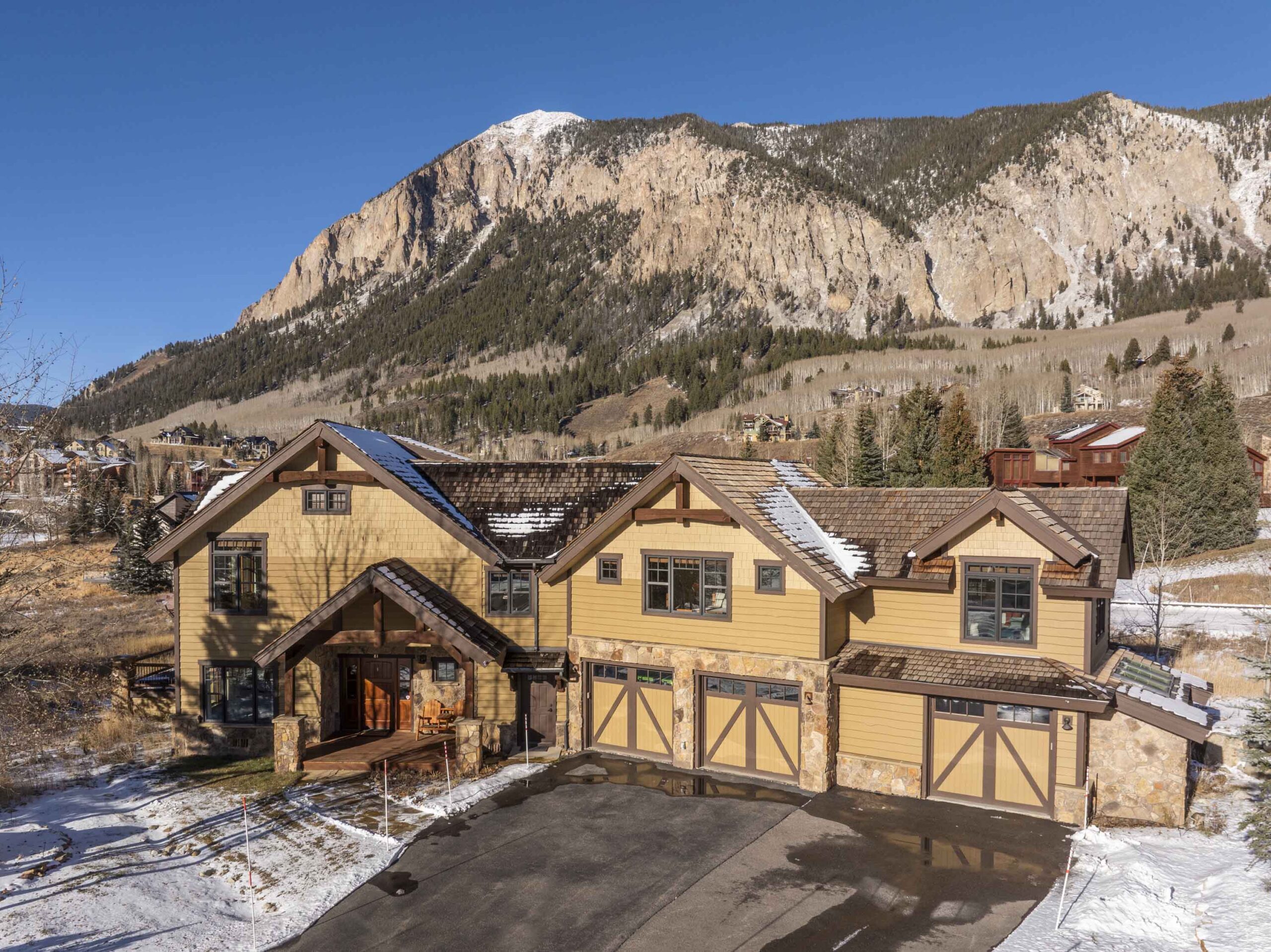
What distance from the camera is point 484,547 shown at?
2153 cm

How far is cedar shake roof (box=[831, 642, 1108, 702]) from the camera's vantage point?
1627 cm

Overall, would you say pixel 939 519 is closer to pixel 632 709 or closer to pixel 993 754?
pixel 993 754

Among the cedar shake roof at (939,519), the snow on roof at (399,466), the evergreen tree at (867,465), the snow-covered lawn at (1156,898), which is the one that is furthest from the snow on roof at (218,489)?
the evergreen tree at (867,465)

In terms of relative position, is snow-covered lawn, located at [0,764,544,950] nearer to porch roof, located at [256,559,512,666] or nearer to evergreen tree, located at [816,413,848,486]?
porch roof, located at [256,559,512,666]

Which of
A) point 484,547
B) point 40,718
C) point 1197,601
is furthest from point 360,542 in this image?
point 1197,601

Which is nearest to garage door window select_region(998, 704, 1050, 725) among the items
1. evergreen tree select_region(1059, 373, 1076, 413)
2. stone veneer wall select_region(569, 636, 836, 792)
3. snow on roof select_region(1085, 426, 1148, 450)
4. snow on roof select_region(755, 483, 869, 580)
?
stone veneer wall select_region(569, 636, 836, 792)

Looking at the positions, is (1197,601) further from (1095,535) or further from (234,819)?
(234,819)

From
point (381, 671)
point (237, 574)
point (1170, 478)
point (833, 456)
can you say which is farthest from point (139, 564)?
point (1170, 478)

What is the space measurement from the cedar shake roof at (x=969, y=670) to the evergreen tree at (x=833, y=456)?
62.4 metres

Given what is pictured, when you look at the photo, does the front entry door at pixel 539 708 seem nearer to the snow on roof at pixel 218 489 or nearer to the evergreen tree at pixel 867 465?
the snow on roof at pixel 218 489

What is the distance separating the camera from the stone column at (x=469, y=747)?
19.1 metres

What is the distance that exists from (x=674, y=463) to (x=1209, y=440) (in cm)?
5574

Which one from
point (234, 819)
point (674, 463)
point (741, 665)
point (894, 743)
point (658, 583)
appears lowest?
point (234, 819)

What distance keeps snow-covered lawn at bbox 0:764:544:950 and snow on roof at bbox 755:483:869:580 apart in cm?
862
